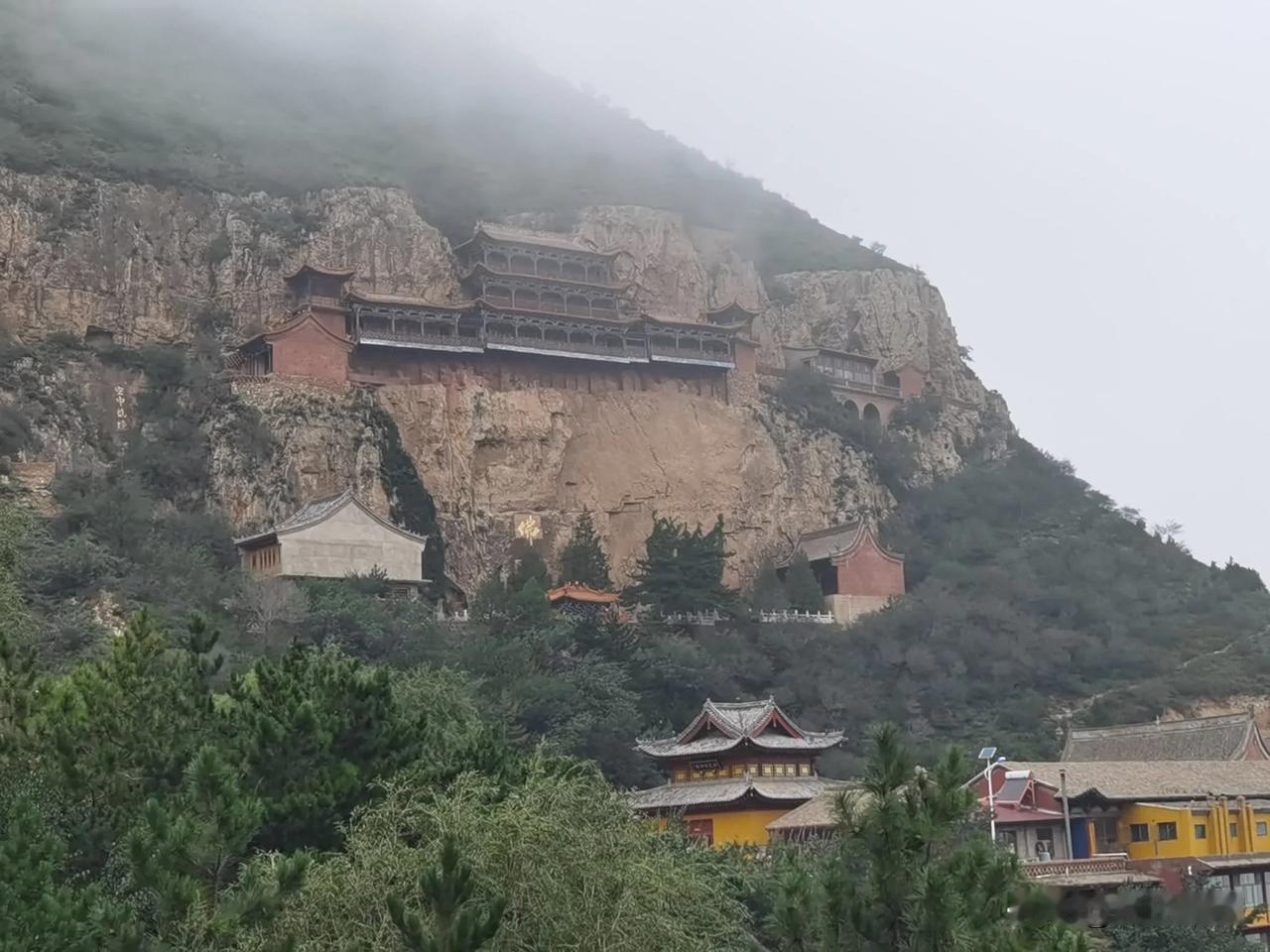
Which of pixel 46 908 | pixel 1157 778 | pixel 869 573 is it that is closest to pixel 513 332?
pixel 869 573

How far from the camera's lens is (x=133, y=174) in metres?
58.2

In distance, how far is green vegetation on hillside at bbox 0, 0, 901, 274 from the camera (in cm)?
6319

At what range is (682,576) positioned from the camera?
176ft

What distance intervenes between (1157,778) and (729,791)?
31.2 feet

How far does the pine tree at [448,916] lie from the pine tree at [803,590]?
4474 cm

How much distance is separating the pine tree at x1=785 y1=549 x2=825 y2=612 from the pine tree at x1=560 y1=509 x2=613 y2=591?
21.8ft

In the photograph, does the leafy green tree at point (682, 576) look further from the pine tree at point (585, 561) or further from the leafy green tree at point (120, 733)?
the leafy green tree at point (120, 733)

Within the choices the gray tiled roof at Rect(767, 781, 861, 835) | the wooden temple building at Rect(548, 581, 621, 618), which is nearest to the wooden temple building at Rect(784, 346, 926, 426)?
the wooden temple building at Rect(548, 581, 621, 618)

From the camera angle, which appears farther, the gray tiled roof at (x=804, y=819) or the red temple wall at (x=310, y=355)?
the red temple wall at (x=310, y=355)

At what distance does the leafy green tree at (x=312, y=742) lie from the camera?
19.9 metres

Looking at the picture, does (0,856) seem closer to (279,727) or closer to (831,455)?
→ (279,727)

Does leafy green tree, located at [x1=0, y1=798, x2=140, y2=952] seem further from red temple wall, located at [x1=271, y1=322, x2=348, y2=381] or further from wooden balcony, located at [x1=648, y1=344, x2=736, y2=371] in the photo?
wooden balcony, located at [x1=648, y1=344, x2=736, y2=371]

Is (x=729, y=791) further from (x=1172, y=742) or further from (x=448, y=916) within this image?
(x=448, y=916)

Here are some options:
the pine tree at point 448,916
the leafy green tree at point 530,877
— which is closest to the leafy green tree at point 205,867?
the leafy green tree at point 530,877
